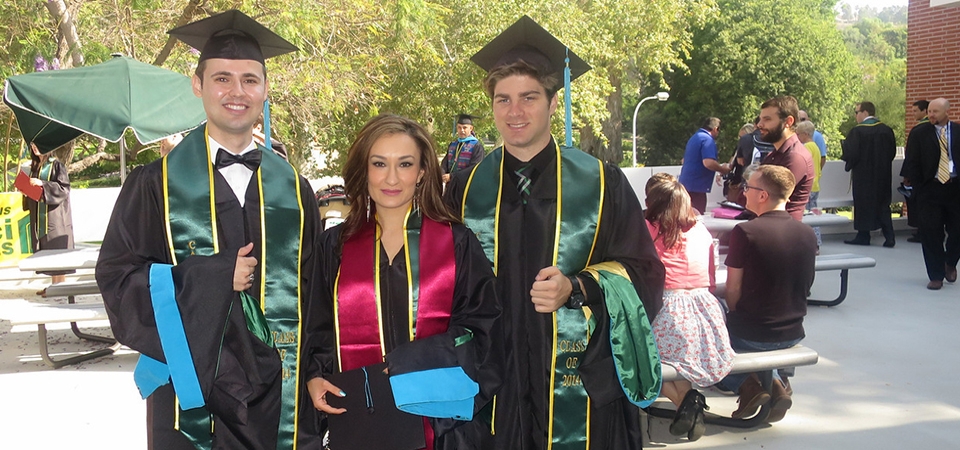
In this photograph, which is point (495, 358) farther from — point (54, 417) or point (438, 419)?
point (54, 417)

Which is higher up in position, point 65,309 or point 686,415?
point 65,309

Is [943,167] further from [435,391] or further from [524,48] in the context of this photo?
[435,391]

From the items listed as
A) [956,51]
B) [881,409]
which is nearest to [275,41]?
[881,409]

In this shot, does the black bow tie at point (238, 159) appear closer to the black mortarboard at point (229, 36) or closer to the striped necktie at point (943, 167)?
the black mortarboard at point (229, 36)

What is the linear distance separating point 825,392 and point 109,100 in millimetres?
6028

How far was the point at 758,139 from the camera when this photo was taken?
24.3 feet

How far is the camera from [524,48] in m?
2.68

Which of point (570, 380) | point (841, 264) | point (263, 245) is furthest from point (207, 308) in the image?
point (841, 264)

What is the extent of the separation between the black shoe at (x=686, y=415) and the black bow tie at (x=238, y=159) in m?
2.68

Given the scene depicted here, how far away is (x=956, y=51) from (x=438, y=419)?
13.4 m

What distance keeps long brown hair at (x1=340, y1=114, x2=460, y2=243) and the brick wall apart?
42.1 feet

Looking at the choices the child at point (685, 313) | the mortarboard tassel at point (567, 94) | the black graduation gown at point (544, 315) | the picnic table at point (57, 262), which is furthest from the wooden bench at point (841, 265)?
the picnic table at point (57, 262)

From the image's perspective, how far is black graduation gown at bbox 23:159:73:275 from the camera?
826 centimetres

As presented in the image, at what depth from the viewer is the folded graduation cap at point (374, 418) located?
87.7 inches
